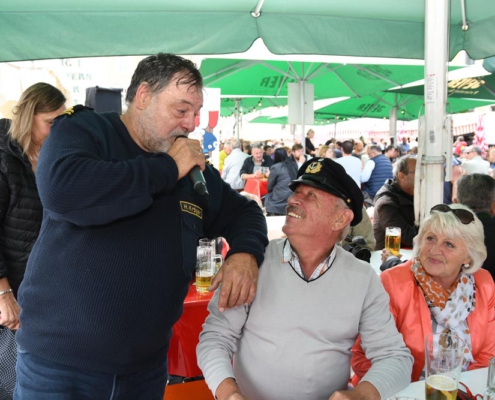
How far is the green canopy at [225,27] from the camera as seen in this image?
2729 mm

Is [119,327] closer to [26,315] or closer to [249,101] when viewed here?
[26,315]

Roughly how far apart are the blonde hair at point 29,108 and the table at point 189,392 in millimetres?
1509

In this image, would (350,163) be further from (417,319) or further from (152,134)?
(152,134)

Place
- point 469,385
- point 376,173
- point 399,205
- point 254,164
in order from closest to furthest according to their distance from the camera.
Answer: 1. point 469,385
2. point 399,205
3. point 376,173
4. point 254,164

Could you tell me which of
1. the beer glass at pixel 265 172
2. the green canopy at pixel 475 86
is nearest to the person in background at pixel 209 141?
the beer glass at pixel 265 172

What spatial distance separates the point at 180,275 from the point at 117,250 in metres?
0.25

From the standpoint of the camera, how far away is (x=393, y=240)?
3.85 m

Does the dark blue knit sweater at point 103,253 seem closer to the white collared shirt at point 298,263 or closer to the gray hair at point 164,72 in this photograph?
the gray hair at point 164,72

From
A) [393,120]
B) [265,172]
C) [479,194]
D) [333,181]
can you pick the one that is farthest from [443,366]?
[393,120]

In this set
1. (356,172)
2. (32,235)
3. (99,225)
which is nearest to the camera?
(99,225)

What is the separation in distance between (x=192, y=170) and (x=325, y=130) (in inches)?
1263

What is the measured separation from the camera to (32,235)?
2.52 m

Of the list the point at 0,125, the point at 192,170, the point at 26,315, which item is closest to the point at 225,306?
the point at 192,170

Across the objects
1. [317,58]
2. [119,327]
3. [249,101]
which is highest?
[249,101]
